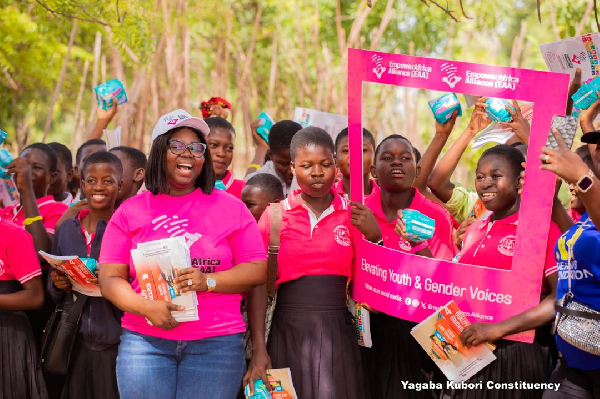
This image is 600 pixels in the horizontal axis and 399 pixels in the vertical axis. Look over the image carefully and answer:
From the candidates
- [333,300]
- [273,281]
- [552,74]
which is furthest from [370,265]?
[552,74]

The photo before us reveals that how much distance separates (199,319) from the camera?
3621mm

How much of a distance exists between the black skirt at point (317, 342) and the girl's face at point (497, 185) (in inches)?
39.6

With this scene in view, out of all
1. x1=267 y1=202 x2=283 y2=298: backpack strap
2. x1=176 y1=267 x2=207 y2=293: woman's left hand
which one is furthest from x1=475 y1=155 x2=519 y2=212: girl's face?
x1=176 y1=267 x2=207 y2=293: woman's left hand

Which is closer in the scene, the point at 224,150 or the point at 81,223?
the point at 81,223

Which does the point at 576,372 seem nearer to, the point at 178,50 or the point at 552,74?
the point at 552,74

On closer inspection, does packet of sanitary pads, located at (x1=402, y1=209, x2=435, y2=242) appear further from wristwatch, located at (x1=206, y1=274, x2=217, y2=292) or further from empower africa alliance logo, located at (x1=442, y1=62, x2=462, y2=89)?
wristwatch, located at (x1=206, y1=274, x2=217, y2=292)

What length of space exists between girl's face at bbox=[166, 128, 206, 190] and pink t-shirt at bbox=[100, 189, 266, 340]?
0.09m

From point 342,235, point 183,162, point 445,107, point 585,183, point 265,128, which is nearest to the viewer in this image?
point 585,183

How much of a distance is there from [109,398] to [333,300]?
148cm

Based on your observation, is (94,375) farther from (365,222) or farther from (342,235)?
(365,222)

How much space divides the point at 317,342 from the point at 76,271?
4.83 feet

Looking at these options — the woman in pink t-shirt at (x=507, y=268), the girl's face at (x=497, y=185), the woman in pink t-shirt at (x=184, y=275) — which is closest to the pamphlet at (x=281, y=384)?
the woman in pink t-shirt at (x=184, y=275)

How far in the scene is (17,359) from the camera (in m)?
4.64

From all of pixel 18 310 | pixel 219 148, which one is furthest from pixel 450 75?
pixel 18 310
